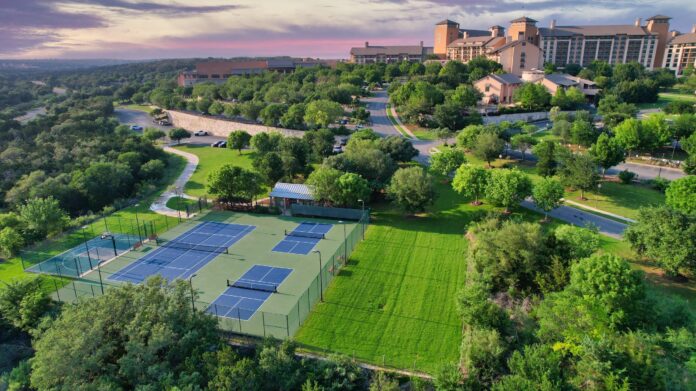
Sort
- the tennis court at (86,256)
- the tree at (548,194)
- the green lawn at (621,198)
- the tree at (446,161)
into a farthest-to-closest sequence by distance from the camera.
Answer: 1. the tree at (446,161)
2. the green lawn at (621,198)
3. the tree at (548,194)
4. the tennis court at (86,256)

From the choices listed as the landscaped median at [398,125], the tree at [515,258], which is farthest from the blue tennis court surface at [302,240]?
the landscaped median at [398,125]

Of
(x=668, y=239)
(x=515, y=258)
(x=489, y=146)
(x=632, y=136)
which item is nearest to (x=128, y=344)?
(x=515, y=258)

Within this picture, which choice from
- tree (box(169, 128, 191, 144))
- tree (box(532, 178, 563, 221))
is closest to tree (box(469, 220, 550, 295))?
tree (box(532, 178, 563, 221))

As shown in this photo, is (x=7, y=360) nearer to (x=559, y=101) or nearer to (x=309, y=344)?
(x=309, y=344)

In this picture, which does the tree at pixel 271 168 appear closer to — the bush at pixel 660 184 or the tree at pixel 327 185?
the tree at pixel 327 185

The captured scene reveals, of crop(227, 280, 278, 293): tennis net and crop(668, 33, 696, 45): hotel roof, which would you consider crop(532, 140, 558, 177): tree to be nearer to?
crop(227, 280, 278, 293): tennis net
